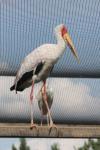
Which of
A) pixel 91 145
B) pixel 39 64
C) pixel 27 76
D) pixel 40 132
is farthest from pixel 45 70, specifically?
pixel 91 145

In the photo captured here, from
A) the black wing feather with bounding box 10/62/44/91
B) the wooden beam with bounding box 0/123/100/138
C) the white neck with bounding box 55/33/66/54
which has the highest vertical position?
the white neck with bounding box 55/33/66/54

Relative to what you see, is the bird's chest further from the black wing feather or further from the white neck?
the white neck

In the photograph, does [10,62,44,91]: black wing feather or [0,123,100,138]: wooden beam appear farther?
[10,62,44,91]: black wing feather

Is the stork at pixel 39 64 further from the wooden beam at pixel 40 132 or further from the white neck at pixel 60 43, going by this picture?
the wooden beam at pixel 40 132

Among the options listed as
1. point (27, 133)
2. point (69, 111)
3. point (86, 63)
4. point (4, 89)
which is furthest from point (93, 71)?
point (27, 133)

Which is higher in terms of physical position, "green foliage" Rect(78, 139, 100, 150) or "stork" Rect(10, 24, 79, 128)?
"stork" Rect(10, 24, 79, 128)

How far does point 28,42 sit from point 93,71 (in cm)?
141

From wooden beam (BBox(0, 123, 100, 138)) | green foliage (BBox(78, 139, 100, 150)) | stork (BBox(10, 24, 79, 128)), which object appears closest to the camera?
wooden beam (BBox(0, 123, 100, 138))

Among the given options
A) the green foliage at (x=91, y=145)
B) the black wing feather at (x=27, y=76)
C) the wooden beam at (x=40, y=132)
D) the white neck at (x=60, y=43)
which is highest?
the white neck at (x=60, y=43)

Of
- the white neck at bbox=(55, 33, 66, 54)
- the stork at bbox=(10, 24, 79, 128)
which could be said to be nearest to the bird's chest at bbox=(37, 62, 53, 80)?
the stork at bbox=(10, 24, 79, 128)

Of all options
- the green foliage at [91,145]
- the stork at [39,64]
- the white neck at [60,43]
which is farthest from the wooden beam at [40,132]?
the green foliage at [91,145]

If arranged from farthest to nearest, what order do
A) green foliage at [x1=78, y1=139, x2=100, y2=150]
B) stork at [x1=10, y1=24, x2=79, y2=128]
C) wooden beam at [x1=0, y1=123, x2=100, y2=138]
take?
green foliage at [x1=78, y1=139, x2=100, y2=150], stork at [x1=10, y1=24, x2=79, y2=128], wooden beam at [x1=0, y1=123, x2=100, y2=138]

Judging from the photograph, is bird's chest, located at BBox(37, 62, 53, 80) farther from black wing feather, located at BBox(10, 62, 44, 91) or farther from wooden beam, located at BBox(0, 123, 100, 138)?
wooden beam, located at BBox(0, 123, 100, 138)

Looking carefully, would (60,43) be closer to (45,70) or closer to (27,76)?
(45,70)
